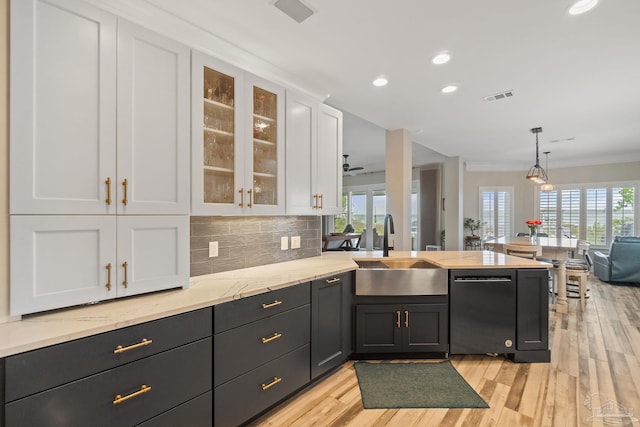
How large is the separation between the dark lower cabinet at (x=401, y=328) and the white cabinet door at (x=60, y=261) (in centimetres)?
191

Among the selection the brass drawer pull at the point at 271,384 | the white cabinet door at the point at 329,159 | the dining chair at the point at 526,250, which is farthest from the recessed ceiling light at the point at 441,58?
the dining chair at the point at 526,250

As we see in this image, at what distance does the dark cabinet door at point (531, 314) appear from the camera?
9.23 ft

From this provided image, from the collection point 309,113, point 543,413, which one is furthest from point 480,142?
point 543,413

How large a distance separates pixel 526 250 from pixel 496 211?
4599 mm

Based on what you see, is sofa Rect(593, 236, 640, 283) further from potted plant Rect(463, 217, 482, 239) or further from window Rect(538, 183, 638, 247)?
potted plant Rect(463, 217, 482, 239)

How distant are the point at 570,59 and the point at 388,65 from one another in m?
1.54

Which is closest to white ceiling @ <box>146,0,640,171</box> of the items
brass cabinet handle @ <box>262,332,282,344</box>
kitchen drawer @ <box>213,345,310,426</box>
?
brass cabinet handle @ <box>262,332,282,344</box>

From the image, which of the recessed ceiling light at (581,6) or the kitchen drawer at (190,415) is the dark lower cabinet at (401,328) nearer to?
the kitchen drawer at (190,415)

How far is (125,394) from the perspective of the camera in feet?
4.55

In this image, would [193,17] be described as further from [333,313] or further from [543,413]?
[543,413]

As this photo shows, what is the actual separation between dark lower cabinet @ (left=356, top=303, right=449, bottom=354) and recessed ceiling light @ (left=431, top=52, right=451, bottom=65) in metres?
2.12

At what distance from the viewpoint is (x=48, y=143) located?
144 centimetres

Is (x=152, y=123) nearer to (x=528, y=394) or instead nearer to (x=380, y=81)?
(x=380, y=81)

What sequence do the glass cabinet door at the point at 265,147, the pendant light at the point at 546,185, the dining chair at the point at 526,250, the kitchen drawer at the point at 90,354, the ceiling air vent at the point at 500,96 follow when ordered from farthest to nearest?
the pendant light at the point at 546,185 < the dining chair at the point at 526,250 < the ceiling air vent at the point at 500,96 < the glass cabinet door at the point at 265,147 < the kitchen drawer at the point at 90,354
